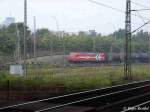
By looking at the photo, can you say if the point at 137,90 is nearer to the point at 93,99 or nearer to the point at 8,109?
the point at 93,99

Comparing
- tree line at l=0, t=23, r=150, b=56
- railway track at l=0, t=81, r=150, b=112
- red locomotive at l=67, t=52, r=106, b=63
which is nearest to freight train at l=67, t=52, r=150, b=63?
red locomotive at l=67, t=52, r=106, b=63

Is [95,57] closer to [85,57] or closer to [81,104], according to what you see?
[85,57]

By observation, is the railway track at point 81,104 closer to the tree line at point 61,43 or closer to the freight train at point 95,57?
the tree line at point 61,43

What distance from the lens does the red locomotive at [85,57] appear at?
206 feet

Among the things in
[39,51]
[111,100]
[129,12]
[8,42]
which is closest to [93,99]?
[111,100]

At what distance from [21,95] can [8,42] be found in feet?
114

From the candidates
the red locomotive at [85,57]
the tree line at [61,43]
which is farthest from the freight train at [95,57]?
the tree line at [61,43]

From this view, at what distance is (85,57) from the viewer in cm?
6456

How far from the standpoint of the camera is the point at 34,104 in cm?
1778

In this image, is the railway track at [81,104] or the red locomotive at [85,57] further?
the red locomotive at [85,57]

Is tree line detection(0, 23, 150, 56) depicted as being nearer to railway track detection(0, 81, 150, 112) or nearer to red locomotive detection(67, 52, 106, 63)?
red locomotive detection(67, 52, 106, 63)

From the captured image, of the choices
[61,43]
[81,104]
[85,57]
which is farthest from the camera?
[85,57]

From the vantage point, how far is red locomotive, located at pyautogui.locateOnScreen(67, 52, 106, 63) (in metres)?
62.7

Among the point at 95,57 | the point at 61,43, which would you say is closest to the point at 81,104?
the point at 61,43
